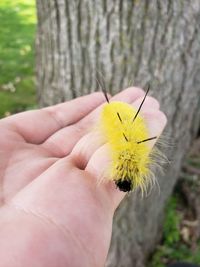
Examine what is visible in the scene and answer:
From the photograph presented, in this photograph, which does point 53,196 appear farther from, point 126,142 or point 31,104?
point 31,104

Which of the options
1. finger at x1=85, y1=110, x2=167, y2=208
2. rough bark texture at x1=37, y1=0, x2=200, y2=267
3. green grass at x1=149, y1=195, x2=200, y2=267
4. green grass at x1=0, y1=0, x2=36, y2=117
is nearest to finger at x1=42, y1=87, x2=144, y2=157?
finger at x1=85, y1=110, x2=167, y2=208

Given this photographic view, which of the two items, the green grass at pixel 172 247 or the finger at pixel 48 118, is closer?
the finger at pixel 48 118

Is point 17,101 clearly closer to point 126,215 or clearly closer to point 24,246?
point 126,215

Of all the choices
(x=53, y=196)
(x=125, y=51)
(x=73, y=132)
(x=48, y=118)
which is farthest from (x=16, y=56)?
(x=53, y=196)

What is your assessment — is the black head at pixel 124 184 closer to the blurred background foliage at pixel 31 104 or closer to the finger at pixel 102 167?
the finger at pixel 102 167

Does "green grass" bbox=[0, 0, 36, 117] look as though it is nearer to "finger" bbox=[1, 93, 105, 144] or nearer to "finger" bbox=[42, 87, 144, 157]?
"finger" bbox=[1, 93, 105, 144]

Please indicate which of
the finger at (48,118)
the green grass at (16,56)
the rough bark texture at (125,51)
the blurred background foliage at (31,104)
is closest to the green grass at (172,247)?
the blurred background foliage at (31,104)
